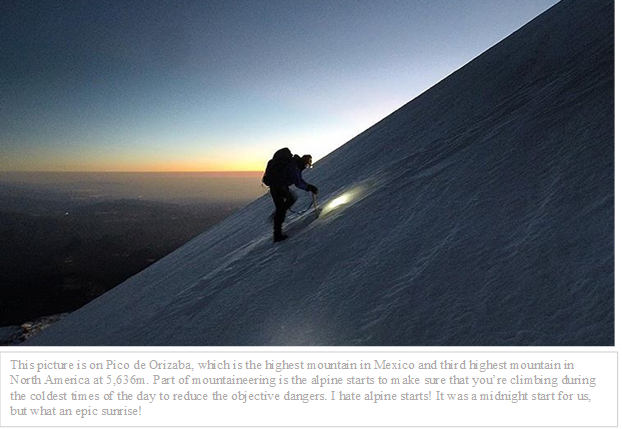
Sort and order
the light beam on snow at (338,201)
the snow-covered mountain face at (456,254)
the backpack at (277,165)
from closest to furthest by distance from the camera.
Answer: the snow-covered mountain face at (456,254)
the backpack at (277,165)
the light beam on snow at (338,201)

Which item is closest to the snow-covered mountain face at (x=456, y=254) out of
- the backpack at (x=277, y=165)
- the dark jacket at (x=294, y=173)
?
the dark jacket at (x=294, y=173)

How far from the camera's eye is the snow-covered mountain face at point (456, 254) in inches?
92.3

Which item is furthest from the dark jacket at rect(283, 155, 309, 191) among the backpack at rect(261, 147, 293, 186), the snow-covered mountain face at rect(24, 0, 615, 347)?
the snow-covered mountain face at rect(24, 0, 615, 347)

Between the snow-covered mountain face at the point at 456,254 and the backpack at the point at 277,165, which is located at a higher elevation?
the backpack at the point at 277,165

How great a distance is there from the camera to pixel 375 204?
564 cm

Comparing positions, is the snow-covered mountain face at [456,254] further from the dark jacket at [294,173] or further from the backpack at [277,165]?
the backpack at [277,165]

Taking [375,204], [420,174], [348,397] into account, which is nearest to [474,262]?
[348,397]

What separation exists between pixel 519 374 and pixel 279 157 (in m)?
4.40

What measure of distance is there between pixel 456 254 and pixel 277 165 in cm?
338

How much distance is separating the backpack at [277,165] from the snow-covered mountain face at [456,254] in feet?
3.59

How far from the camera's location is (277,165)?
5684 millimetres

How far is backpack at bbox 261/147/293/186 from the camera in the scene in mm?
5641

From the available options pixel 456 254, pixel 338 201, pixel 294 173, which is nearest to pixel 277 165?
pixel 294 173

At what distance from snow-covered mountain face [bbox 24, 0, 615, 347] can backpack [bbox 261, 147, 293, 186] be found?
109 cm
